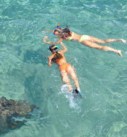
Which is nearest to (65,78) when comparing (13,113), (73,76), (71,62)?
(73,76)

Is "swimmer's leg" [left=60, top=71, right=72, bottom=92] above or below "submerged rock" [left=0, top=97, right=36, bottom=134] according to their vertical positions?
above

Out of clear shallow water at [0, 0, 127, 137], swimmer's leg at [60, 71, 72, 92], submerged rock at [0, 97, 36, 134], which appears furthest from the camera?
clear shallow water at [0, 0, 127, 137]

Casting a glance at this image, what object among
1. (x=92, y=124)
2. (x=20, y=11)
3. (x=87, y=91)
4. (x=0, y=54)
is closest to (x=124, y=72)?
(x=87, y=91)

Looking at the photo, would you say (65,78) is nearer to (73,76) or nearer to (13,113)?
(73,76)

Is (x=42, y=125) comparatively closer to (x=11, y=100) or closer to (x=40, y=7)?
(x=11, y=100)

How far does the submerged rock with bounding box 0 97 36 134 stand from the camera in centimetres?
1442

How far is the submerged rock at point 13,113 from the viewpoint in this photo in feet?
47.3

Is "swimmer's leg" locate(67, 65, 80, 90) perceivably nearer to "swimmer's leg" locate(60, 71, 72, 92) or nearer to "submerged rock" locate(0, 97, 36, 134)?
"swimmer's leg" locate(60, 71, 72, 92)

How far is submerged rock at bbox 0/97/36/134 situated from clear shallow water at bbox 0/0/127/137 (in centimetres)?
25

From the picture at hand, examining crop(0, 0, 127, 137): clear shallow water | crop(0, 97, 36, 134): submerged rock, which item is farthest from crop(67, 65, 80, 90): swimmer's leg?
crop(0, 97, 36, 134): submerged rock

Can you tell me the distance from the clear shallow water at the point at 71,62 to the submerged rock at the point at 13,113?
25 cm

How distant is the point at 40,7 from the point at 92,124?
8.83 metres

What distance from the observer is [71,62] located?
17344 mm

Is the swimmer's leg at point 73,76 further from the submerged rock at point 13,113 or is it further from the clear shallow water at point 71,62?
the submerged rock at point 13,113
